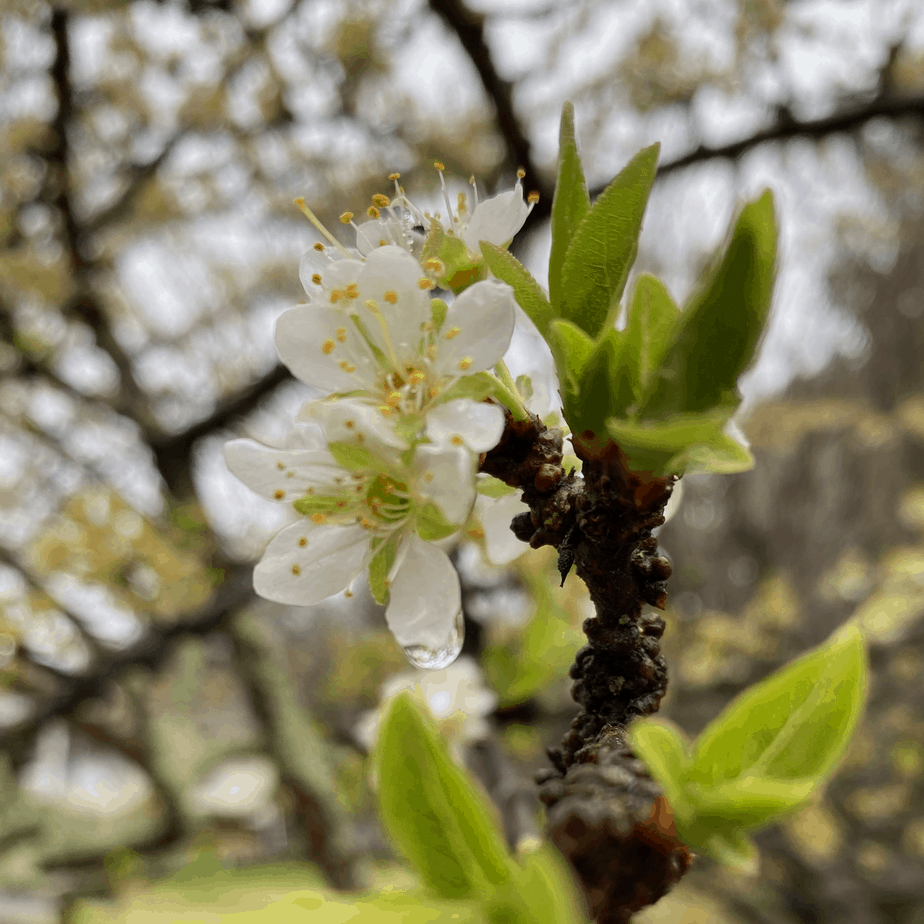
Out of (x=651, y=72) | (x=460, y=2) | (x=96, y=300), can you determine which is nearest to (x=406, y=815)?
(x=460, y=2)

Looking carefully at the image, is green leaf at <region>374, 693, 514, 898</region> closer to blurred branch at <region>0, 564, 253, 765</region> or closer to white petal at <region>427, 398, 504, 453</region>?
white petal at <region>427, 398, 504, 453</region>

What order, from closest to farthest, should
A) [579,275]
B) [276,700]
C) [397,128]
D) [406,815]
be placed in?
[406,815] → [579,275] → [276,700] → [397,128]

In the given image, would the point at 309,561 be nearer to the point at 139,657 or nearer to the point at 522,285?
the point at 522,285

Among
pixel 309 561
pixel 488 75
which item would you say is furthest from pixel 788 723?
pixel 488 75

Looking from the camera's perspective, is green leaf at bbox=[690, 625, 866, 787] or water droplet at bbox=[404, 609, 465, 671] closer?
green leaf at bbox=[690, 625, 866, 787]

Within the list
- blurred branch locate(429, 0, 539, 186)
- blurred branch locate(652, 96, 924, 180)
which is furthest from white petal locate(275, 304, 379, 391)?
blurred branch locate(652, 96, 924, 180)

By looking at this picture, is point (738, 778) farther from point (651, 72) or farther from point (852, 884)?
point (852, 884)
